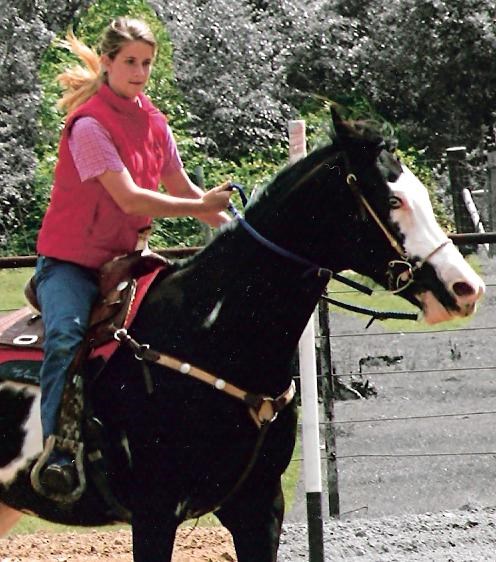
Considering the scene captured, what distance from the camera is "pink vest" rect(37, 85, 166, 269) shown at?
4.08 meters

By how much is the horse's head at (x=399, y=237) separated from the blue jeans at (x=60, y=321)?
86cm

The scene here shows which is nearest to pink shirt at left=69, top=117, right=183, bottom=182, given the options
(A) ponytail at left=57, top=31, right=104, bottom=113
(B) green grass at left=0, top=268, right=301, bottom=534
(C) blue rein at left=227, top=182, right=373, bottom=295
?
(A) ponytail at left=57, top=31, right=104, bottom=113

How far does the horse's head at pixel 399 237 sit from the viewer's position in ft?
11.8

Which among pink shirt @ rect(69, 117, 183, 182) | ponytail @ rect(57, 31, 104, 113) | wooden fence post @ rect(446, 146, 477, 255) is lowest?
pink shirt @ rect(69, 117, 183, 182)

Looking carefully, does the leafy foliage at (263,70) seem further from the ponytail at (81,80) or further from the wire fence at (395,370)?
the ponytail at (81,80)

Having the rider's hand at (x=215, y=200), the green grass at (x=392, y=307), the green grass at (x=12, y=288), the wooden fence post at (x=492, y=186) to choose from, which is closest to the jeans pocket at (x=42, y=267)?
the rider's hand at (x=215, y=200)

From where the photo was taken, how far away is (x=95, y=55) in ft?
14.0

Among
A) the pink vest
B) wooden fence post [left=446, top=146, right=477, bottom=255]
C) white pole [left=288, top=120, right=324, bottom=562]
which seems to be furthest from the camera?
wooden fence post [left=446, top=146, right=477, bottom=255]

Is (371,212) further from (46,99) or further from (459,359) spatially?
(46,99)

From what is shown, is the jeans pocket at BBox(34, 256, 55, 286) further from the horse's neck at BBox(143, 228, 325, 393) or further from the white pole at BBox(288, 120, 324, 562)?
the white pole at BBox(288, 120, 324, 562)

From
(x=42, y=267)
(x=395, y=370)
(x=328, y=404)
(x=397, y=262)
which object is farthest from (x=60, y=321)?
(x=395, y=370)

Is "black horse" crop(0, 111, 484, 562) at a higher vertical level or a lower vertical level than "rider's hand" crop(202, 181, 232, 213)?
lower

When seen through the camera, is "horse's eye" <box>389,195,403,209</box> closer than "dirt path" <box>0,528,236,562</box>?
Yes

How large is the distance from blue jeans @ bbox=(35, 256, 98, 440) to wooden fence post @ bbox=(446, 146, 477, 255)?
7369 mm
